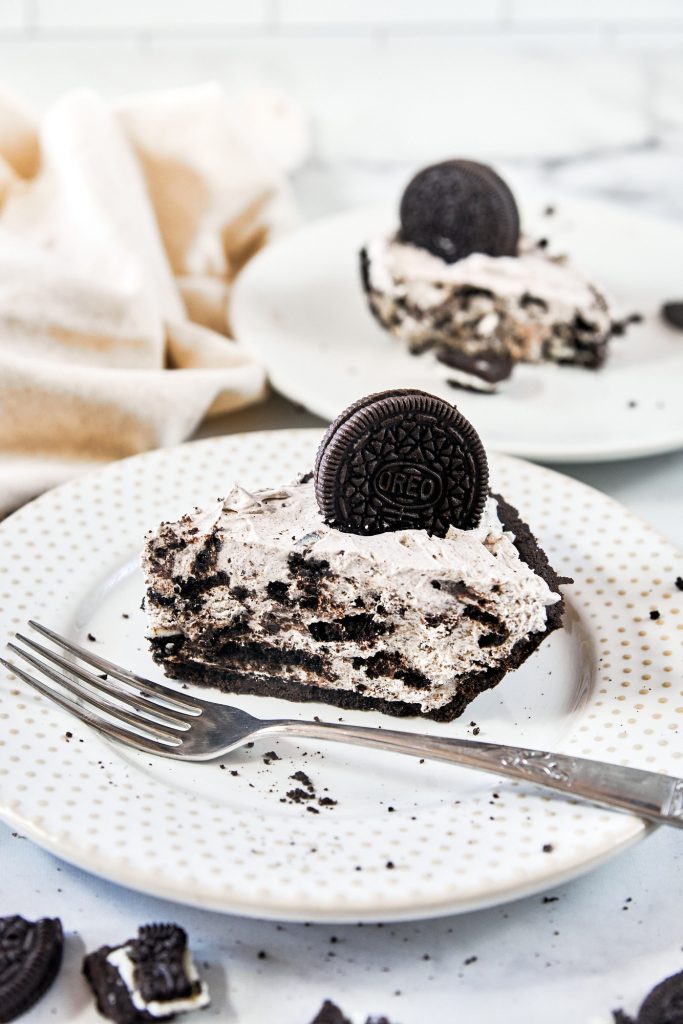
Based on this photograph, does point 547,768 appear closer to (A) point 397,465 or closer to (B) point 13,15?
(A) point 397,465

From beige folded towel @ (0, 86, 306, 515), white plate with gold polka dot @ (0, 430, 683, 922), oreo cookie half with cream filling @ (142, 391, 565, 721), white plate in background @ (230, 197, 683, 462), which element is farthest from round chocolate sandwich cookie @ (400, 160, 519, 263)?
oreo cookie half with cream filling @ (142, 391, 565, 721)

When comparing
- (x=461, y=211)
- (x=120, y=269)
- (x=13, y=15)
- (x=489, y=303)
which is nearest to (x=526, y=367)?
(x=489, y=303)

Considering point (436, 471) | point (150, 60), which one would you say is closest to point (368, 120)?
point (150, 60)

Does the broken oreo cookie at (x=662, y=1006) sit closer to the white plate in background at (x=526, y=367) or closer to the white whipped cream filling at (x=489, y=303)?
the white plate in background at (x=526, y=367)

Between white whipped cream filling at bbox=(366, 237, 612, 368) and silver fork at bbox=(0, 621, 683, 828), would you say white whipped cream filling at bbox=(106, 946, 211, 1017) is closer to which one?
silver fork at bbox=(0, 621, 683, 828)

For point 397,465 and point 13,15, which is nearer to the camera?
point 397,465

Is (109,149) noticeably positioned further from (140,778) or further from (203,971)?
(203,971)

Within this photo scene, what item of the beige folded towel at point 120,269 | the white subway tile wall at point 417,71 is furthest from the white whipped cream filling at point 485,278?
the white subway tile wall at point 417,71
